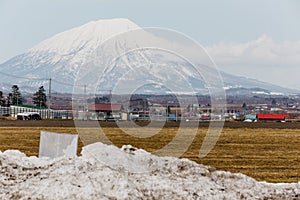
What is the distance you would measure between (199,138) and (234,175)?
14.3 m

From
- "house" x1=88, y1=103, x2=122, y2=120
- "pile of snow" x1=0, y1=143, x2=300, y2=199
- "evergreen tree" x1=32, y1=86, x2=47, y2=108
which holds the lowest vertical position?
"pile of snow" x1=0, y1=143, x2=300, y2=199

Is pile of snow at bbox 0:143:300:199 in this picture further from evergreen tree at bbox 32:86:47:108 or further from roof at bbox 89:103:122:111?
evergreen tree at bbox 32:86:47:108

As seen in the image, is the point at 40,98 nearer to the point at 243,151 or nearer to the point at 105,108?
the point at 105,108

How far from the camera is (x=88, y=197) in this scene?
945 cm

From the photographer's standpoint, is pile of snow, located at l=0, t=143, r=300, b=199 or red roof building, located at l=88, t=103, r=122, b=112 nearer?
pile of snow, located at l=0, t=143, r=300, b=199

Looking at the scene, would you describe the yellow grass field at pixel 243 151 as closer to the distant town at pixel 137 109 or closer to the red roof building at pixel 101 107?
the distant town at pixel 137 109

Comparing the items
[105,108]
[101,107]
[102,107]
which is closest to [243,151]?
[101,107]

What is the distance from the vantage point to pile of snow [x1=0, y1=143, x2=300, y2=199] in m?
9.77

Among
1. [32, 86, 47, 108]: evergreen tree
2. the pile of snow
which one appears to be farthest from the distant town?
the pile of snow

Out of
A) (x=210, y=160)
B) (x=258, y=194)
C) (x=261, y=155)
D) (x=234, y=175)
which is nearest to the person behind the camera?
(x=258, y=194)

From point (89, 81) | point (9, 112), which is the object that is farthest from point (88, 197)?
point (9, 112)

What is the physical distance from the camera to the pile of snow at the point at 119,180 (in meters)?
9.77

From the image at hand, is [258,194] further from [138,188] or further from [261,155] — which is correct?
[261,155]

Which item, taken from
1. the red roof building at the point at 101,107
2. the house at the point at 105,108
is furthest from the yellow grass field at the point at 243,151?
the red roof building at the point at 101,107
